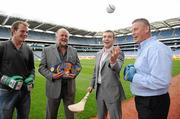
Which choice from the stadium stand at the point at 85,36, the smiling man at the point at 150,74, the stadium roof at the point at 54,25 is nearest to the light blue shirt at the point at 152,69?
the smiling man at the point at 150,74

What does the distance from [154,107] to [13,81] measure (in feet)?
8.14

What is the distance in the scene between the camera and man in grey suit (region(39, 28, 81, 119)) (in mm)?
5598

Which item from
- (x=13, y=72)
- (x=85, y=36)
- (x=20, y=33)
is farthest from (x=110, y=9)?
(x=85, y=36)

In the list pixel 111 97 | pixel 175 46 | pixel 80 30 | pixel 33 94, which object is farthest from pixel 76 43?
pixel 111 97

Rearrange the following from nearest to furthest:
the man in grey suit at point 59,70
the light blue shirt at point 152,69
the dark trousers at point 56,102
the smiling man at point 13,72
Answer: the light blue shirt at point 152,69 < the smiling man at point 13,72 < the man in grey suit at point 59,70 < the dark trousers at point 56,102

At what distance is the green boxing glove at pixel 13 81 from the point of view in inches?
182

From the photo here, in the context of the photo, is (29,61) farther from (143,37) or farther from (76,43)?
(76,43)

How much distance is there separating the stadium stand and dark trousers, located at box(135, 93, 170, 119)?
53712mm

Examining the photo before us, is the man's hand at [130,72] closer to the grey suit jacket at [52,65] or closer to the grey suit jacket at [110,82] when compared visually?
the grey suit jacket at [110,82]

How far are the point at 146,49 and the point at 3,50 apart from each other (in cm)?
258

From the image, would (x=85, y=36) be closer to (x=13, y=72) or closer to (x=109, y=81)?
(x=109, y=81)

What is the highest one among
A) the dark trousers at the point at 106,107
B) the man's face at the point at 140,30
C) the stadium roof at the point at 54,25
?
the stadium roof at the point at 54,25

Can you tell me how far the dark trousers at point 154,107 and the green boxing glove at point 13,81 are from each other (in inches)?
87.5

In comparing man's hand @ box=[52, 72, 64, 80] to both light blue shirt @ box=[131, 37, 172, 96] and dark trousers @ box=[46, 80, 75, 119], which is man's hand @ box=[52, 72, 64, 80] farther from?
light blue shirt @ box=[131, 37, 172, 96]
